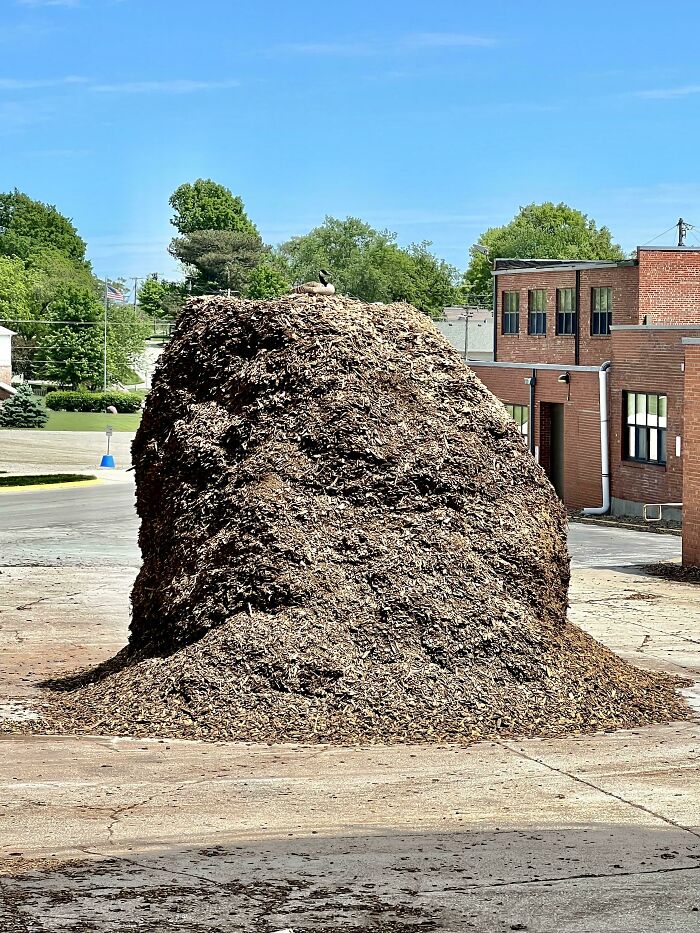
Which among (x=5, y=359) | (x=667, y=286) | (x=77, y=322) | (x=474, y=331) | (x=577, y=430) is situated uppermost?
(x=77, y=322)

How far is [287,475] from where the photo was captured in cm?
1103

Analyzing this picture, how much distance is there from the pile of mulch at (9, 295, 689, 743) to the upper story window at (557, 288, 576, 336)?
34.1m

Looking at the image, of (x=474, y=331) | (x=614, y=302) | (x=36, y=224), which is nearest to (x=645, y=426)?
(x=614, y=302)

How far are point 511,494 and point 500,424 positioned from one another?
0.69 metres

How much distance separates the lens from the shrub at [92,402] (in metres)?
84.4

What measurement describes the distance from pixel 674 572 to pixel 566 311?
2449 cm

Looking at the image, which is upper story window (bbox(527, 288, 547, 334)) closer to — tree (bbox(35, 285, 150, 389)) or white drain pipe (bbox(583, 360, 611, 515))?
white drain pipe (bbox(583, 360, 611, 515))

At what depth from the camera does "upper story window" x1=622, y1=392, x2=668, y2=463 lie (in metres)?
33.8

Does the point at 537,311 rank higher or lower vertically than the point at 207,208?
lower

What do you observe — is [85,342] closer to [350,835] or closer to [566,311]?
[566,311]

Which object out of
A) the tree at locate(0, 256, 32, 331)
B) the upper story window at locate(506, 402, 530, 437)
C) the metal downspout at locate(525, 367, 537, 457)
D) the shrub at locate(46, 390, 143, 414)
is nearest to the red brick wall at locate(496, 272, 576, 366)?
the upper story window at locate(506, 402, 530, 437)

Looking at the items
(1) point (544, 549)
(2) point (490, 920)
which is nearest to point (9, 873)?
(2) point (490, 920)

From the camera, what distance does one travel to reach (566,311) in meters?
45.9

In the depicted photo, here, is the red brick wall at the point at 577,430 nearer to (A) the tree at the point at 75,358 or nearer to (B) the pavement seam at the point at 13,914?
(B) the pavement seam at the point at 13,914
